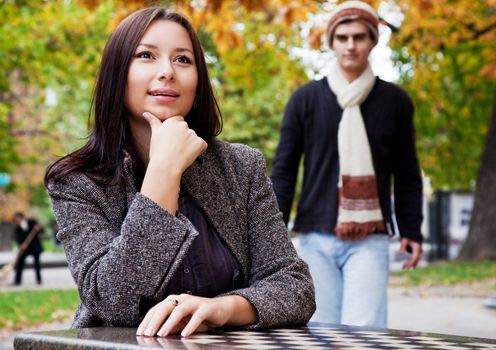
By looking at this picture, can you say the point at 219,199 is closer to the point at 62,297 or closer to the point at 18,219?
the point at 62,297

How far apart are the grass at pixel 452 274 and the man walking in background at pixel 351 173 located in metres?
10.4

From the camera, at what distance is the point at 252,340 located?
6.95ft

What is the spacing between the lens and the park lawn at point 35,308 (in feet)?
40.8

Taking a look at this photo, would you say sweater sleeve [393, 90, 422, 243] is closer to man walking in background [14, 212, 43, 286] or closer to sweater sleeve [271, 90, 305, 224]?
sweater sleeve [271, 90, 305, 224]

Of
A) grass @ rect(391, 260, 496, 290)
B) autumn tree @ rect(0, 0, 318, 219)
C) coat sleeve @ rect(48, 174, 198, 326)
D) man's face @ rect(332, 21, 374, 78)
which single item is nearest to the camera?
coat sleeve @ rect(48, 174, 198, 326)

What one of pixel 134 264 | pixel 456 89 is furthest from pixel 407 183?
pixel 456 89

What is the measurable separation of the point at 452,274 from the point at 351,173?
531 inches

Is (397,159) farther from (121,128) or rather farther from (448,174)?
(448,174)

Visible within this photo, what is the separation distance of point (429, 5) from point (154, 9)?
31.8ft

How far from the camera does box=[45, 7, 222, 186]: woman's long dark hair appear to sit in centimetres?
266

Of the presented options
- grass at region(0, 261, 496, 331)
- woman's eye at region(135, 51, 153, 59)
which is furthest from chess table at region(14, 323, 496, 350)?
grass at region(0, 261, 496, 331)

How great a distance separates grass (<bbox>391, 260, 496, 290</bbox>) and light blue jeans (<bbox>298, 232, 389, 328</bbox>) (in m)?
10.6

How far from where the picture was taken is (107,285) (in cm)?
239

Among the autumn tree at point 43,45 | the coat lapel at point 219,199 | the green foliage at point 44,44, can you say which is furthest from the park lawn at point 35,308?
the coat lapel at point 219,199
